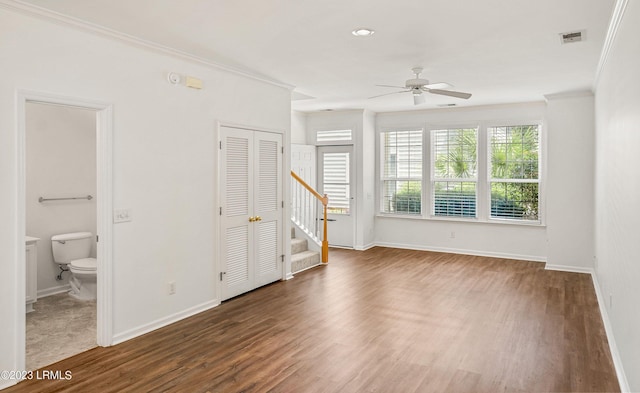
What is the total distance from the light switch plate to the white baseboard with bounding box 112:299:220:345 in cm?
101

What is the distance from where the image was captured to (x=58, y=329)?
3967 millimetres

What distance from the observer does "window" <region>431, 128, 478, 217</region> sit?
7.74m

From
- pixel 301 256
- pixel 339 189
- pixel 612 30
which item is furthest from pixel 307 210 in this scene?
pixel 612 30

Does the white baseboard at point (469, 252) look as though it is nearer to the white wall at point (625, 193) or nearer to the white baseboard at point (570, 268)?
the white baseboard at point (570, 268)

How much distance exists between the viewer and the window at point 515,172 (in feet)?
23.6

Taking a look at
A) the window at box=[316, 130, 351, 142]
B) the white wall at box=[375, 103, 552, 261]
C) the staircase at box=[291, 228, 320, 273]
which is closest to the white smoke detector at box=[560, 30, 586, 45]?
the white wall at box=[375, 103, 552, 261]

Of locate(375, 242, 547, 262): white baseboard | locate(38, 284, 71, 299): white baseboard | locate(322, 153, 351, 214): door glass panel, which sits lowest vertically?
locate(38, 284, 71, 299): white baseboard

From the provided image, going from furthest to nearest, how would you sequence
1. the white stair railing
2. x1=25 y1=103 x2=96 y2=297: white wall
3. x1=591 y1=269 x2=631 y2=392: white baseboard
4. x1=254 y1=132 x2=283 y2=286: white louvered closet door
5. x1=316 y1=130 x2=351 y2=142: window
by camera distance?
x1=316 y1=130 x2=351 y2=142: window, the white stair railing, x1=254 y1=132 x2=283 y2=286: white louvered closet door, x1=25 y1=103 x2=96 y2=297: white wall, x1=591 y1=269 x2=631 y2=392: white baseboard

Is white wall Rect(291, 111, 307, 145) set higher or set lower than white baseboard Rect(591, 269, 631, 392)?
higher

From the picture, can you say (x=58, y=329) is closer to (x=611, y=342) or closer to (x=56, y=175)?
(x=56, y=175)

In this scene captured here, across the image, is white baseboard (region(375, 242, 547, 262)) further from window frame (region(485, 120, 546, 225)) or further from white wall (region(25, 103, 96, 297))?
white wall (region(25, 103, 96, 297))

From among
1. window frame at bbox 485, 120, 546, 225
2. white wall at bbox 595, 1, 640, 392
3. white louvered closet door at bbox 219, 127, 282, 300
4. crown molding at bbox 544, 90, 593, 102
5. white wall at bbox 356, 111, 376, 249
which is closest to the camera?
white wall at bbox 595, 1, 640, 392

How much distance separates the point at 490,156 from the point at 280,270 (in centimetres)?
438

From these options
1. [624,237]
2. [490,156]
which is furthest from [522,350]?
[490,156]
